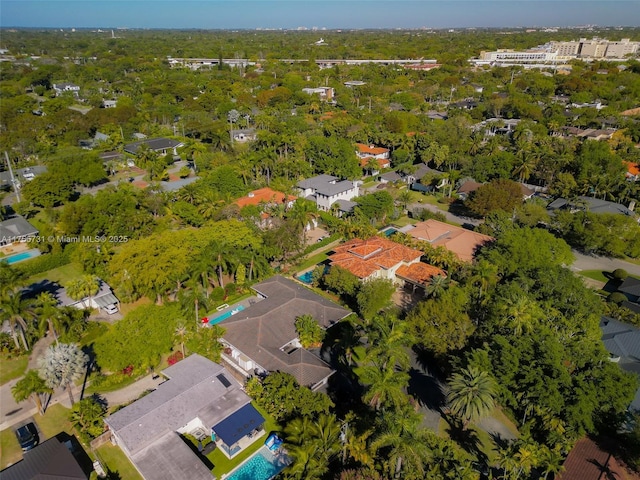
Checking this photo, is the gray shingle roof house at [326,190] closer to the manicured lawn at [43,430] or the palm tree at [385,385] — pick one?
the palm tree at [385,385]

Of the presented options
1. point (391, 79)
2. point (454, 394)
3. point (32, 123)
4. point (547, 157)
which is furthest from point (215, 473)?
point (391, 79)

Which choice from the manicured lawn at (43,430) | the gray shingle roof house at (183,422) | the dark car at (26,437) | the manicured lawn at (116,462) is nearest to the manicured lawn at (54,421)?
the manicured lawn at (43,430)

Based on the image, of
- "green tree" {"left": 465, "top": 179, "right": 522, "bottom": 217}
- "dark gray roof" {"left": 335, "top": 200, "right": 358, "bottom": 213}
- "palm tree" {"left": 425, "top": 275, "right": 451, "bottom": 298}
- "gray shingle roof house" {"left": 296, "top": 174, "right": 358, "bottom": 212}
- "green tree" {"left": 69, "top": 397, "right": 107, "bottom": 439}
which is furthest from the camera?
"gray shingle roof house" {"left": 296, "top": 174, "right": 358, "bottom": 212}

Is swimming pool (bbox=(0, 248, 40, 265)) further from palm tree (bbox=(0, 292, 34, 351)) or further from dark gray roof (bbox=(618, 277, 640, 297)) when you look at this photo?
dark gray roof (bbox=(618, 277, 640, 297))

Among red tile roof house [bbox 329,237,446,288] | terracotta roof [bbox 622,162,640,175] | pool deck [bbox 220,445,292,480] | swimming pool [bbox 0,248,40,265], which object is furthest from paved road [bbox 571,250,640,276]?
swimming pool [bbox 0,248,40,265]

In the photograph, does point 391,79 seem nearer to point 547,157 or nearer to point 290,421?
point 547,157

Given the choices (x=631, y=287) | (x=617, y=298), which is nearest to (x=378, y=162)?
(x=631, y=287)
